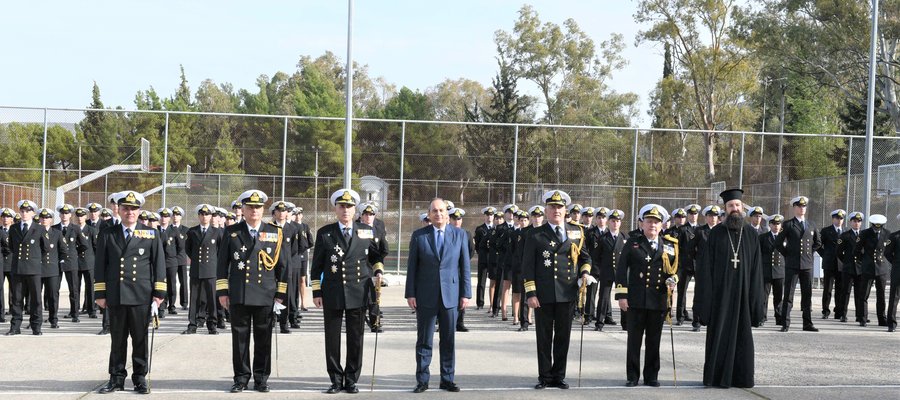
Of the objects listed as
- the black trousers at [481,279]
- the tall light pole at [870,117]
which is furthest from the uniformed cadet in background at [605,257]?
the tall light pole at [870,117]

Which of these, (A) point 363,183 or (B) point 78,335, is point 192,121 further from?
(B) point 78,335

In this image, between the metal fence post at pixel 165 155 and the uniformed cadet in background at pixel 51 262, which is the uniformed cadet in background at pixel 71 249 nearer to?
the uniformed cadet in background at pixel 51 262

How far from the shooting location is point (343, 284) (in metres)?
8.98

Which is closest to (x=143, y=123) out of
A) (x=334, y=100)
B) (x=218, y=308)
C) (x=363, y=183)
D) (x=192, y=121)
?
(x=192, y=121)

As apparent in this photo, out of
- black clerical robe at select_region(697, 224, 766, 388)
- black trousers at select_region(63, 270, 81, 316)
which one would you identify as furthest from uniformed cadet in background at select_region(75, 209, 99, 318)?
black clerical robe at select_region(697, 224, 766, 388)

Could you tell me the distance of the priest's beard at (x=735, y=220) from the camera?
9.42m

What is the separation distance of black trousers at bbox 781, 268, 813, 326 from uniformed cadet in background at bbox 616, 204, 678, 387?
587cm

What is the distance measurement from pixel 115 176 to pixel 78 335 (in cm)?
1137

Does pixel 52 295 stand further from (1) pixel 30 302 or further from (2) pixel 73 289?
(2) pixel 73 289

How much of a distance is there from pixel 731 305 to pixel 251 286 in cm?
491

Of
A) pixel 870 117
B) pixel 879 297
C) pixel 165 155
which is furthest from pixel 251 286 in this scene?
pixel 870 117

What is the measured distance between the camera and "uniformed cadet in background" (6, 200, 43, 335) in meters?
12.9

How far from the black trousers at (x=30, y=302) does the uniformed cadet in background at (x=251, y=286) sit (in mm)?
5413

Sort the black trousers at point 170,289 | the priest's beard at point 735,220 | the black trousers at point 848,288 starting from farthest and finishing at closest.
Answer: the black trousers at point 170,289, the black trousers at point 848,288, the priest's beard at point 735,220
